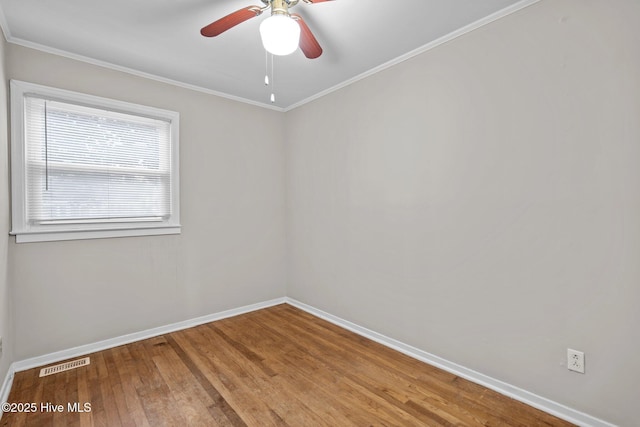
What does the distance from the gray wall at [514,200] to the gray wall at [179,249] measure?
124cm

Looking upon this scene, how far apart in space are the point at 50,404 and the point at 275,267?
7.77 ft

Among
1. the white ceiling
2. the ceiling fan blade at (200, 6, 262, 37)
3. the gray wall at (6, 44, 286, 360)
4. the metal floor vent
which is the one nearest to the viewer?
the ceiling fan blade at (200, 6, 262, 37)

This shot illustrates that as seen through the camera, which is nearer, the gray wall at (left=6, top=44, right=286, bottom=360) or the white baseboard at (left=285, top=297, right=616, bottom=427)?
the white baseboard at (left=285, top=297, right=616, bottom=427)

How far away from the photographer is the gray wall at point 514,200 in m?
1.67

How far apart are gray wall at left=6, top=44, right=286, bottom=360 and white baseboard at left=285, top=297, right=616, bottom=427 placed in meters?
1.41

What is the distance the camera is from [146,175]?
301 centimetres

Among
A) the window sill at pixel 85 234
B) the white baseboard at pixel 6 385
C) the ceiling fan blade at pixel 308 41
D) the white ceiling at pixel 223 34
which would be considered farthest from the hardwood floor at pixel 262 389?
the white ceiling at pixel 223 34

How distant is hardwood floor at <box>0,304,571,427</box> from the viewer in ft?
6.15

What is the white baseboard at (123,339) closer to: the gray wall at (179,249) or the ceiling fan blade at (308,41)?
the gray wall at (179,249)

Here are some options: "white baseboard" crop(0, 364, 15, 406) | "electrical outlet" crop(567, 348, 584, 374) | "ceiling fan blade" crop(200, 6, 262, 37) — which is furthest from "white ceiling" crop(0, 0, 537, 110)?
"white baseboard" crop(0, 364, 15, 406)

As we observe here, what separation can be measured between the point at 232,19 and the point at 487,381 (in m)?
2.81

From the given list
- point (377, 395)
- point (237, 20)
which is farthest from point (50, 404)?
point (237, 20)

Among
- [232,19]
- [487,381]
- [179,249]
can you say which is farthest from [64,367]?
[487,381]

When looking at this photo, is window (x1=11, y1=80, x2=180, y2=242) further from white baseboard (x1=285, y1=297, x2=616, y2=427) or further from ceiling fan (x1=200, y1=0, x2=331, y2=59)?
white baseboard (x1=285, y1=297, x2=616, y2=427)
